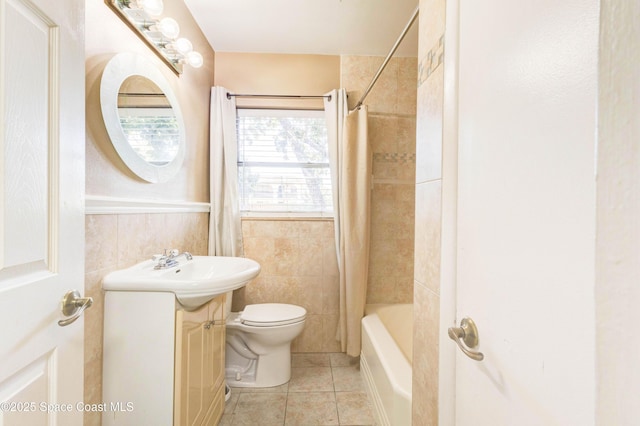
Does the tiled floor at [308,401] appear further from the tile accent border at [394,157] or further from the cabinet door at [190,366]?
the tile accent border at [394,157]

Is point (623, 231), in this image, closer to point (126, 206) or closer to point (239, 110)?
point (126, 206)

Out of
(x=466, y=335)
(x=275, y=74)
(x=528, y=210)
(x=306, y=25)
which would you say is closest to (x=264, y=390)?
(x=466, y=335)

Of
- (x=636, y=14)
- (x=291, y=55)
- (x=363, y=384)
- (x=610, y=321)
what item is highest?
(x=291, y=55)

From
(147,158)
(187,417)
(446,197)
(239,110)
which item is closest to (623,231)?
(446,197)

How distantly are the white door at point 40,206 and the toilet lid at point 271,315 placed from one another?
106 cm

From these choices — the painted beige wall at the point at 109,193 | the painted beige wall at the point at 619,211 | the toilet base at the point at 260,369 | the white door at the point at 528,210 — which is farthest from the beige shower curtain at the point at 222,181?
the painted beige wall at the point at 619,211

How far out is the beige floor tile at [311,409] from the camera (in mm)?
1520

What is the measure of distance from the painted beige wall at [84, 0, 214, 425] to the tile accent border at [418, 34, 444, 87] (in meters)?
1.20

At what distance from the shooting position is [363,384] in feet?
5.95

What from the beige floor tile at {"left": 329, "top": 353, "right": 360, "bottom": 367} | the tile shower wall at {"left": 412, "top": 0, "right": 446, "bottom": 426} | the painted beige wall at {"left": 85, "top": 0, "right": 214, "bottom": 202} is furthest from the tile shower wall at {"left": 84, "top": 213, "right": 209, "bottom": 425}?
the beige floor tile at {"left": 329, "top": 353, "right": 360, "bottom": 367}

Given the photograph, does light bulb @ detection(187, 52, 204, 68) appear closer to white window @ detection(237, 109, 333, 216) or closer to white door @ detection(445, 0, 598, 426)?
white window @ detection(237, 109, 333, 216)

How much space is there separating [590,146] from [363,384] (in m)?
1.94

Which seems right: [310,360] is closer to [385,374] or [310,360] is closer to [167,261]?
[385,374]

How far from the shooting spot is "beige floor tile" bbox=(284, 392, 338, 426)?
1.52 meters
